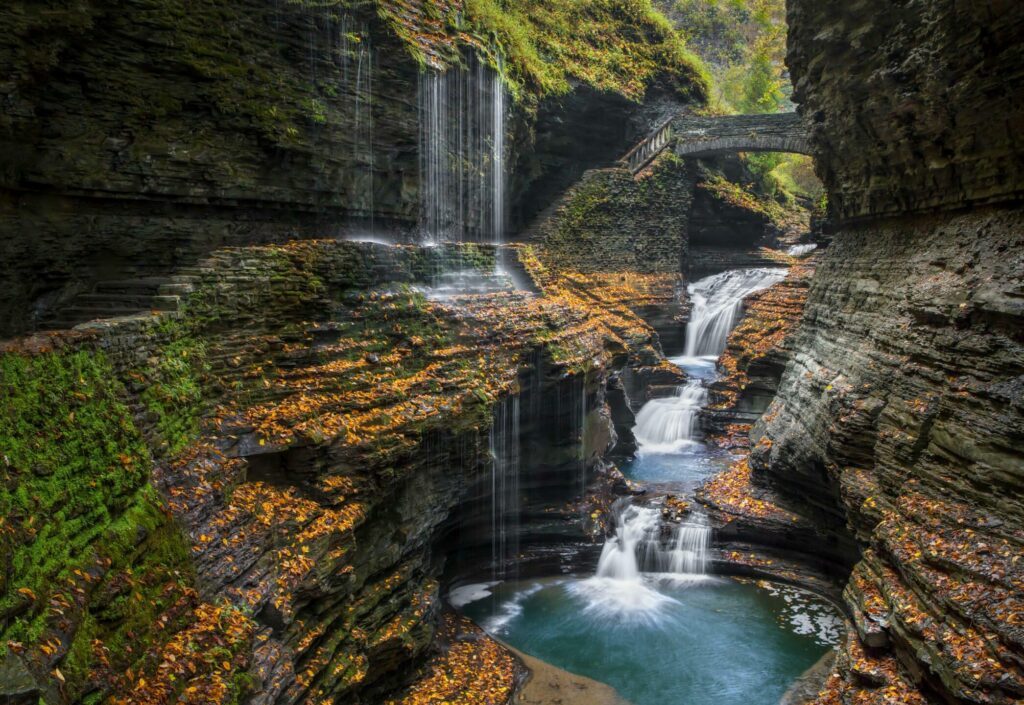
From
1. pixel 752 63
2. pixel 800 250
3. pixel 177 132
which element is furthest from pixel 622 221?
pixel 752 63

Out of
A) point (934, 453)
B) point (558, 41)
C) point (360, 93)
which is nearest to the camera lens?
point (934, 453)

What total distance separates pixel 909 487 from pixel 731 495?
6.41 meters

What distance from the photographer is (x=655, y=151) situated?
92.0 ft

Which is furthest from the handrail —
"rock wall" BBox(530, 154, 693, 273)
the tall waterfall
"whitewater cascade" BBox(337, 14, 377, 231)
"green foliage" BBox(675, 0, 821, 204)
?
"whitewater cascade" BBox(337, 14, 377, 231)

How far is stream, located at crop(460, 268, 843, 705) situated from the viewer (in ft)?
35.5

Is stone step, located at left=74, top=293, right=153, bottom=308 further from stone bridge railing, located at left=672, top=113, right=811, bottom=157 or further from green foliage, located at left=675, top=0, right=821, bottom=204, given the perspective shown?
green foliage, located at left=675, top=0, right=821, bottom=204

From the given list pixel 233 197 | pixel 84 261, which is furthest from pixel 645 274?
pixel 84 261

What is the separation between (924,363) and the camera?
966 cm

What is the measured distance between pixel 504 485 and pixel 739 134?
66.3 feet

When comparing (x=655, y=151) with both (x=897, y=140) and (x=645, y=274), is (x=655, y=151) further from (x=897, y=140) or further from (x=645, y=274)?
(x=897, y=140)

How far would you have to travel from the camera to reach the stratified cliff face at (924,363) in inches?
285

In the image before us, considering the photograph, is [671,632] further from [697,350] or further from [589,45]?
[589,45]

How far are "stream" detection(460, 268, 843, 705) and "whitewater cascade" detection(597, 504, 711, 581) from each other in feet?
0.08

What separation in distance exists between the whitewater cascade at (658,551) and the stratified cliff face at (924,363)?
8.06ft
